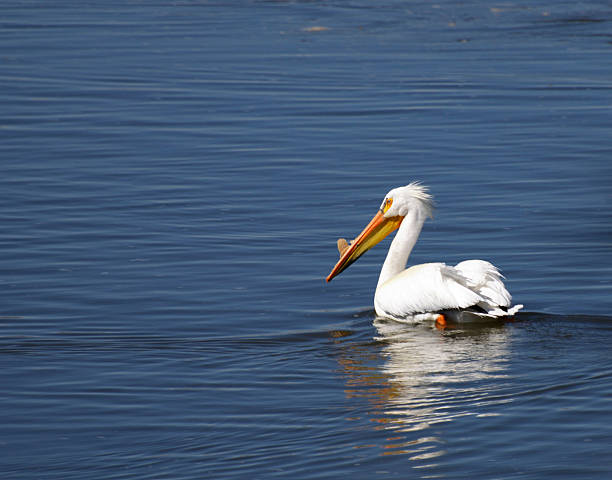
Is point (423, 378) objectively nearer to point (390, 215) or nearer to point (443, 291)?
point (443, 291)

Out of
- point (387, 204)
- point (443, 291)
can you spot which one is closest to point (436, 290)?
point (443, 291)

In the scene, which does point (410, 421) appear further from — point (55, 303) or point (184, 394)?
point (55, 303)

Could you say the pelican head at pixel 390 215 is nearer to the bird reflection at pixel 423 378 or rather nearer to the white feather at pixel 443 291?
the white feather at pixel 443 291

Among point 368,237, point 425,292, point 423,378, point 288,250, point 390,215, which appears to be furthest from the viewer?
point 288,250

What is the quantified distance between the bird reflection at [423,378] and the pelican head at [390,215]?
732mm

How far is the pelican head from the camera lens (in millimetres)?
7582

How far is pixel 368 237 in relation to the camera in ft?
25.6

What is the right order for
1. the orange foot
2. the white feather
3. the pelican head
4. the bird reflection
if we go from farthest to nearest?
the pelican head → the orange foot → the white feather → the bird reflection

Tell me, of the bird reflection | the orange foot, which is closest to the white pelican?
the orange foot

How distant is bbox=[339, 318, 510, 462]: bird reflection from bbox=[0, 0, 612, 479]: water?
0.02m

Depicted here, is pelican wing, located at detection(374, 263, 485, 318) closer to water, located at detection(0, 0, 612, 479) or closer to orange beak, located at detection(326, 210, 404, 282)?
water, located at detection(0, 0, 612, 479)

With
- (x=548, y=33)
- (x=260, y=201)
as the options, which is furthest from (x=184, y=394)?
(x=548, y=33)

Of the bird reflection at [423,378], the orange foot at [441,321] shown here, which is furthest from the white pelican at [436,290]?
the bird reflection at [423,378]

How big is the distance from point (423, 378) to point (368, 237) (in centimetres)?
209
